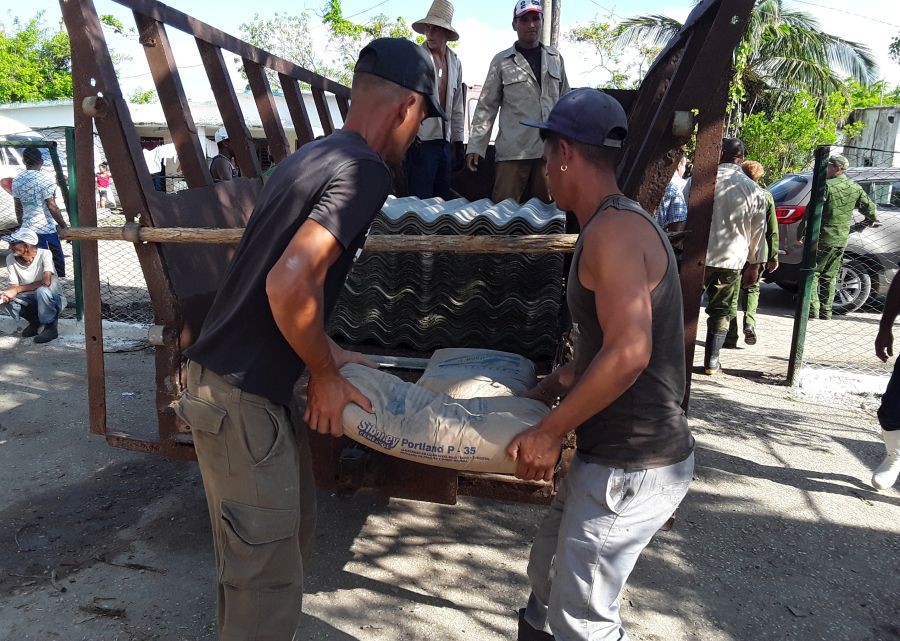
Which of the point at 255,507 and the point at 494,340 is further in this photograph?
the point at 494,340

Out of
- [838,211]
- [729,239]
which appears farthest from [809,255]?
[838,211]

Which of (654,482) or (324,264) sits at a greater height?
(324,264)

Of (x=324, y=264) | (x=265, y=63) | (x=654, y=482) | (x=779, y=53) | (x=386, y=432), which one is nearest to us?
(x=324, y=264)

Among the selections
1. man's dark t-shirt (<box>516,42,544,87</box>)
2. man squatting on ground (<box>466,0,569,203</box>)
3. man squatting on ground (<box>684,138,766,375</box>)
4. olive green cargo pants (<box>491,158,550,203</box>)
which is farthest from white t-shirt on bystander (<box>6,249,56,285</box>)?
man squatting on ground (<box>684,138,766,375</box>)

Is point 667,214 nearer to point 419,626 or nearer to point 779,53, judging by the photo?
point 419,626

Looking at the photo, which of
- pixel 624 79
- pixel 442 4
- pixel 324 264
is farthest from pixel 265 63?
pixel 624 79

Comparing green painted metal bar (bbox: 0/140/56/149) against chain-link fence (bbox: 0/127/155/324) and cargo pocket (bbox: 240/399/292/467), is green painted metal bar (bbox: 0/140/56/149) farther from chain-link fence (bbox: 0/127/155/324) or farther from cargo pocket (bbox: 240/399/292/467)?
cargo pocket (bbox: 240/399/292/467)

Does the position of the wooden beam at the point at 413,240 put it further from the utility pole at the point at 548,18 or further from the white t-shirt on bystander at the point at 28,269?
the utility pole at the point at 548,18

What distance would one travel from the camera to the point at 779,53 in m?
20.2

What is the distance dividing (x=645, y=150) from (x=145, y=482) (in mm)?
3423

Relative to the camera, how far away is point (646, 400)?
1.91m

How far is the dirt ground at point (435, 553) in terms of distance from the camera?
9.15 ft

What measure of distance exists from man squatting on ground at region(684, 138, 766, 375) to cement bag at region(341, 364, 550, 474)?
4.90 m

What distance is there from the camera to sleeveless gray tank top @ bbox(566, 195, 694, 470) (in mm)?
1861
